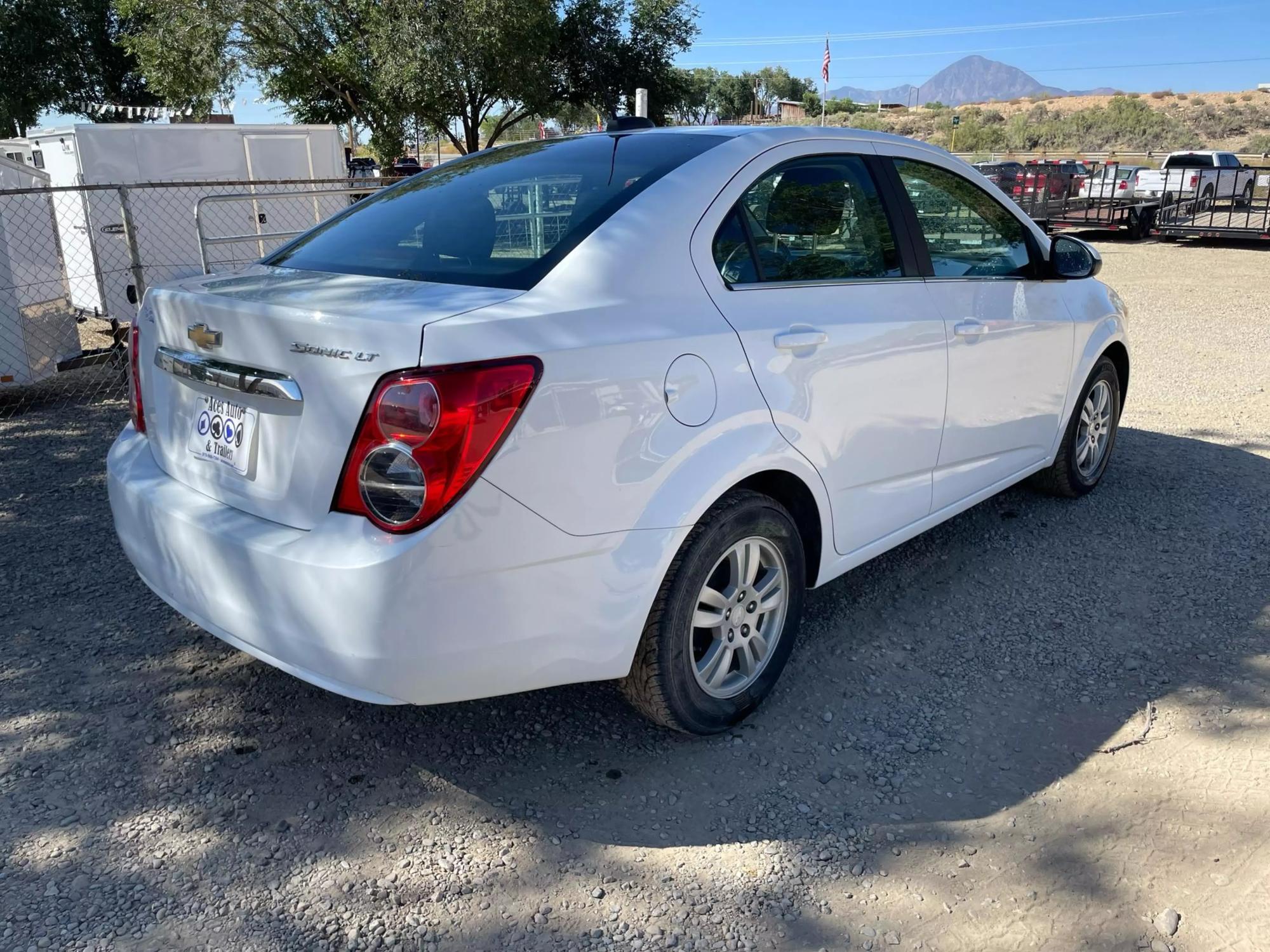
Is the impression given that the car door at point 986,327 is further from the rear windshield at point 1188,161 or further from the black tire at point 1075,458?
the rear windshield at point 1188,161

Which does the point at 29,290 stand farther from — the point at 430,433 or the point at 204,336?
the point at 430,433

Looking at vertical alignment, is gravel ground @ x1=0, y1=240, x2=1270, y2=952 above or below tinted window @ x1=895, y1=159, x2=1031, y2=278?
below

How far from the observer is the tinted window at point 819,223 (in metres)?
3.04

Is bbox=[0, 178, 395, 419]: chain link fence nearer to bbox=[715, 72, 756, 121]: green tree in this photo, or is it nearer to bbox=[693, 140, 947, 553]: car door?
bbox=[693, 140, 947, 553]: car door

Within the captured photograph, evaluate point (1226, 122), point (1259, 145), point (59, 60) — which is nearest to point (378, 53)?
point (59, 60)

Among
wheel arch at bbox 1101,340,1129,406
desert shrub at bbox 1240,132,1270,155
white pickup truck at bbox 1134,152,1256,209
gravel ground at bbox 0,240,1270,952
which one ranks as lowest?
gravel ground at bbox 0,240,1270,952

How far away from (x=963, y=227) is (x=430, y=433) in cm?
264

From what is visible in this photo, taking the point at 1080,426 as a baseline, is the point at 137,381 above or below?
above

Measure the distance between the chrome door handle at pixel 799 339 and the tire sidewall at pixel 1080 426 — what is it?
90.2 inches

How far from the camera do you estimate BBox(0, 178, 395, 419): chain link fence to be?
23.8 feet

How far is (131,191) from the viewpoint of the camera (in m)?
10.6

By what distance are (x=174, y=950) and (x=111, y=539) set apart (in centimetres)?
282

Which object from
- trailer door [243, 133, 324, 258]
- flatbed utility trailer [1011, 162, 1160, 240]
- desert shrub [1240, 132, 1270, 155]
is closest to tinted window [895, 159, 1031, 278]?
trailer door [243, 133, 324, 258]

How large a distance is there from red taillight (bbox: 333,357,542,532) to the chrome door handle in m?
0.93
